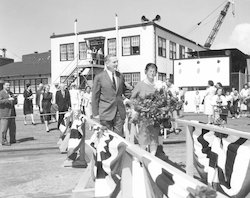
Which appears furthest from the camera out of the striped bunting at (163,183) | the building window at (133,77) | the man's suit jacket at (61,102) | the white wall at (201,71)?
the building window at (133,77)

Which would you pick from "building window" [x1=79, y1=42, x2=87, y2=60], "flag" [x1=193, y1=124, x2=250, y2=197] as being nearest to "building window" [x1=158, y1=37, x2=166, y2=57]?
"building window" [x1=79, y1=42, x2=87, y2=60]

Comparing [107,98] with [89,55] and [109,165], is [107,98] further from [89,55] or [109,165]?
[89,55]

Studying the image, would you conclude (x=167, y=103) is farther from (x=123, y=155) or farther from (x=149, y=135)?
(x=123, y=155)

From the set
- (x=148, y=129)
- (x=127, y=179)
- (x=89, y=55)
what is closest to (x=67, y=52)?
(x=89, y=55)

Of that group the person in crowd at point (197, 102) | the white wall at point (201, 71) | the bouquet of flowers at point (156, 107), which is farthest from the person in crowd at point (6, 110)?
the person in crowd at point (197, 102)

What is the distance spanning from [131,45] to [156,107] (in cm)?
2677

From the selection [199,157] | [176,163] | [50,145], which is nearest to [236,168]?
[199,157]

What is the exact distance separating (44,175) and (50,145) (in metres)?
3.77

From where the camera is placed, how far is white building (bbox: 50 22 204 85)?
31188 millimetres

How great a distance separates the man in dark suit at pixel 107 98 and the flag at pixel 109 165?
157 cm

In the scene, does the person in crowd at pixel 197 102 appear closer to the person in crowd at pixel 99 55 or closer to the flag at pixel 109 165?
the person in crowd at pixel 99 55

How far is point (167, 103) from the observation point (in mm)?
5562

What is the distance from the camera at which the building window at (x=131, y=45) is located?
104 ft

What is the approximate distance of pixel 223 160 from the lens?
4.38m
